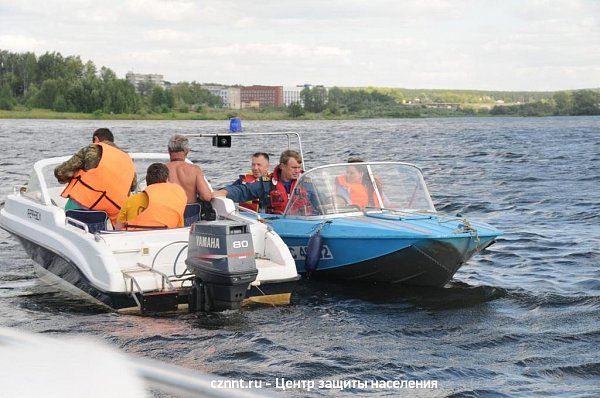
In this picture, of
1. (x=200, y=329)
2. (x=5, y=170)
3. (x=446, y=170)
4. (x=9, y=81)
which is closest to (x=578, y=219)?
(x=200, y=329)

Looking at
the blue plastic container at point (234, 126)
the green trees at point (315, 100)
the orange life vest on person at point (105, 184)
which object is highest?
the blue plastic container at point (234, 126)

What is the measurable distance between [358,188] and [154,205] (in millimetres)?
2893

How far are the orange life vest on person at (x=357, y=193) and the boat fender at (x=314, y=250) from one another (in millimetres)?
846

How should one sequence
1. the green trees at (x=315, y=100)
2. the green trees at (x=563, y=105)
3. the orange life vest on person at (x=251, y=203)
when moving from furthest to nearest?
1. the green trees at (x=563, y=105)
2. the green trees at (x=315, y=100)
3. the orange life vest on person at (x=251, y=203)

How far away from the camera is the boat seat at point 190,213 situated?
10.5 meters

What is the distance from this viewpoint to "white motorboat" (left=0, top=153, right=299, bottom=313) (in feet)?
29.4

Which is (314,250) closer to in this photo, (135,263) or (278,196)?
(278,196)

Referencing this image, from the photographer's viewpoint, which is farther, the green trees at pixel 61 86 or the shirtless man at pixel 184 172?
the green trees at pixel 61 86

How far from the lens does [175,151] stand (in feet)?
36.5

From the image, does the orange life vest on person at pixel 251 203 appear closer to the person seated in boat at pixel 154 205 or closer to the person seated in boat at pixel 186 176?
the person seated in boat at pixel 186 176

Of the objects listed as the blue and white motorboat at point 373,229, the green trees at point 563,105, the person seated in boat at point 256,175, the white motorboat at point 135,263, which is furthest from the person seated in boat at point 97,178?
the green trees at point 563,105

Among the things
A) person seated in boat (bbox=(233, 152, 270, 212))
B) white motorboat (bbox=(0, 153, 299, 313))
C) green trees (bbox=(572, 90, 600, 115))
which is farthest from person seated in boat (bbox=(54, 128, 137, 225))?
green trees (bbox=(572, 90, 600, 115))

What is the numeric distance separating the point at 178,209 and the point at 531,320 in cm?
390

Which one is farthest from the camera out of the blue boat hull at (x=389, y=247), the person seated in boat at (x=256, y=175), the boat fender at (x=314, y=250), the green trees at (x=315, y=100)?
the green trees at (x=315, y=100)
